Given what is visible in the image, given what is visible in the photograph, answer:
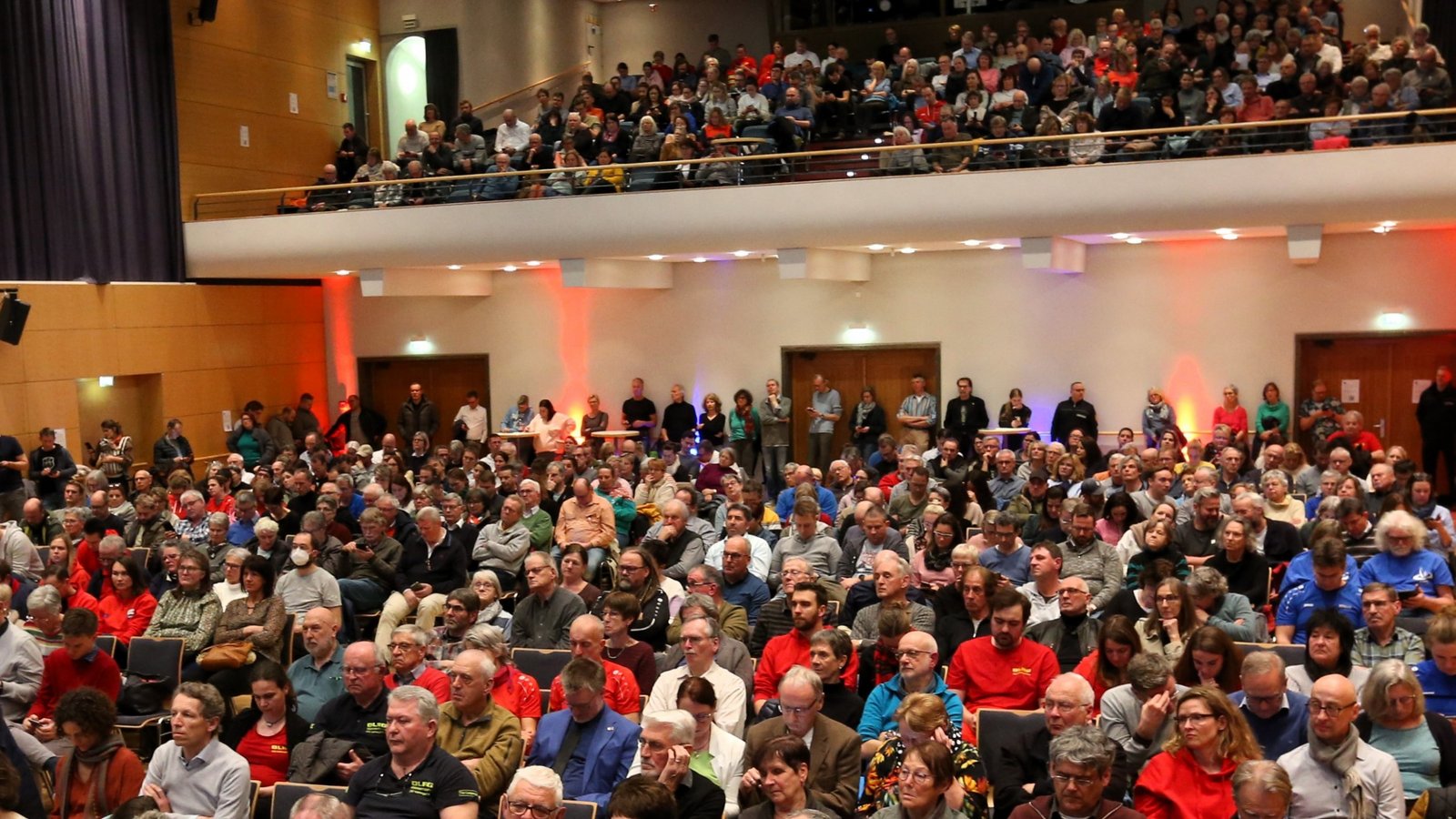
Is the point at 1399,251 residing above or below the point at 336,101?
below

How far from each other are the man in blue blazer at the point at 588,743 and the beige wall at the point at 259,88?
1159cm

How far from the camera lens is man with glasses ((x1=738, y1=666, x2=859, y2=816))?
185 inches

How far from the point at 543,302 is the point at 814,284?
3.25m

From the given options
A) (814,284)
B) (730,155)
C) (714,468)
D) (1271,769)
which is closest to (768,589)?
(1271,769)

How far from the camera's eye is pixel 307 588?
724 cm

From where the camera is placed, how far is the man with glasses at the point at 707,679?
5.31m

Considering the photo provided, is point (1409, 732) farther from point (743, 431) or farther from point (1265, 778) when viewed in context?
point (743, 431)

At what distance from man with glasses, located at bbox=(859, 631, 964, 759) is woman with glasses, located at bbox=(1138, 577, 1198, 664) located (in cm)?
100

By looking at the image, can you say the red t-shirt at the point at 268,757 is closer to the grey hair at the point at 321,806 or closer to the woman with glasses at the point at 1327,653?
the grey hair at the point at 321,806

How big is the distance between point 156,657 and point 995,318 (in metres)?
9.17

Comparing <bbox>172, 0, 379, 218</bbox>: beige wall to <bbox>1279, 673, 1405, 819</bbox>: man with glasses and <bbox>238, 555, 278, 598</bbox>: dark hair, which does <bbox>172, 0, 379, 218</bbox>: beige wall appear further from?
<bbox>1279, 673, 1405, 819</bbox>: man with glasses

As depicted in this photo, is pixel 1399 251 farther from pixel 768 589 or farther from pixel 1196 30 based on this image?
pixel 768 589

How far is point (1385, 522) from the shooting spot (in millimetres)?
6305

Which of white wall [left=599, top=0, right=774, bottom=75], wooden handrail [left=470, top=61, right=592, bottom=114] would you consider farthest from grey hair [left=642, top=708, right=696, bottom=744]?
white wall [left=599, top=0, right=774, bottom=75]
